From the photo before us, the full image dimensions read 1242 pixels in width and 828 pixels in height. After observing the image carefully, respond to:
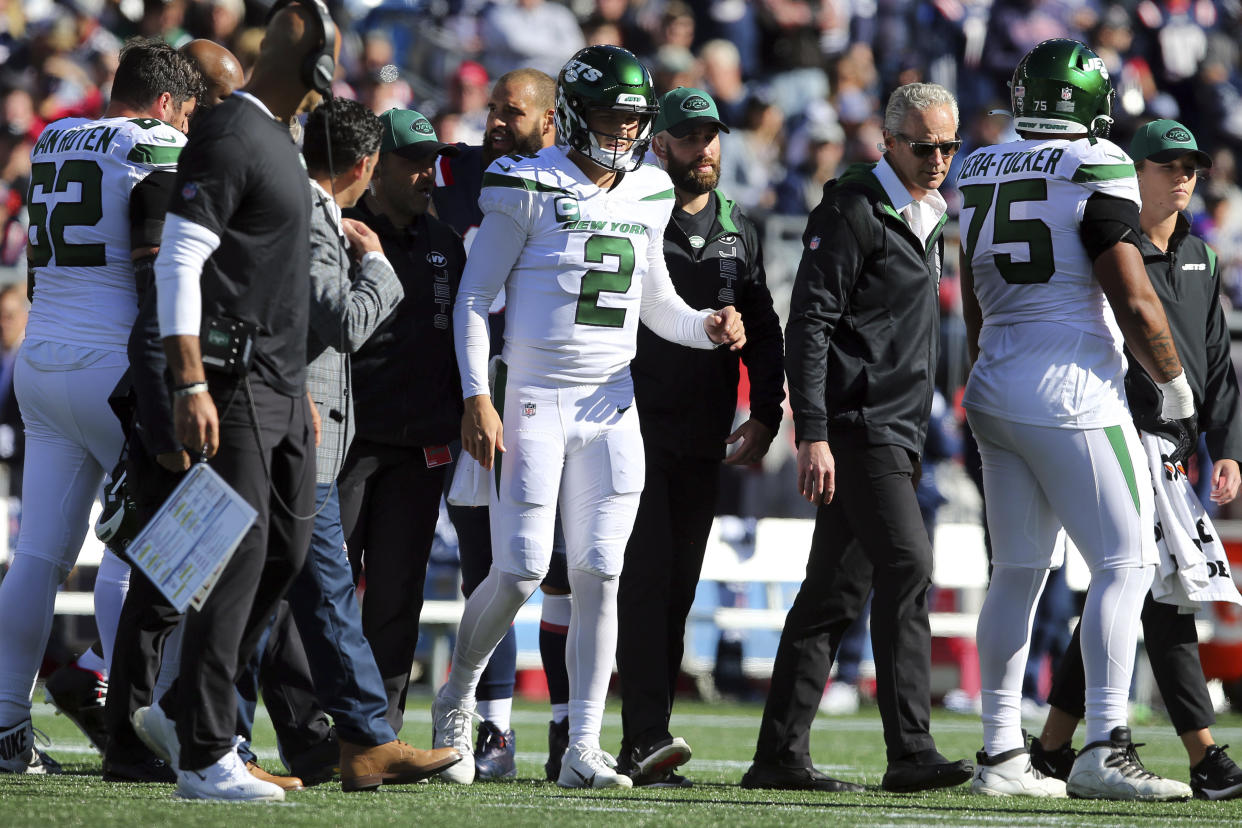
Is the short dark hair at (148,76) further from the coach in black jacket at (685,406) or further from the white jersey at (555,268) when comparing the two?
the coach in black jacket at (685,406)

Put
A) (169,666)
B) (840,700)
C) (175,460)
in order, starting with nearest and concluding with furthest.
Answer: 1. (175,460)
2. (169,666)
3. (840,700)

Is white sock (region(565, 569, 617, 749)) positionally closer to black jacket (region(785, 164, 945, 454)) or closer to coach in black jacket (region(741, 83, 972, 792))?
coach in black jacket (region(741, 83, 972, 792))

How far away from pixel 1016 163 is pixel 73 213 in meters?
2.77

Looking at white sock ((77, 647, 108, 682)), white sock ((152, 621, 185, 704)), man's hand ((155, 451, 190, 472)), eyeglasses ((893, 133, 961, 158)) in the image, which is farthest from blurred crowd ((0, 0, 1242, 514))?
man's hand ((155, 451, 190, 472))

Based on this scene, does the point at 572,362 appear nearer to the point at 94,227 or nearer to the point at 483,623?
the point at 483,623

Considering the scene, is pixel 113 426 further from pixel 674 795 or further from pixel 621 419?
pixel 674 795

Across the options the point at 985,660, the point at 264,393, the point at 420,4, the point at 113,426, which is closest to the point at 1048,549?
the point at 985,660

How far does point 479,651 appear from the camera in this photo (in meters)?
4.90

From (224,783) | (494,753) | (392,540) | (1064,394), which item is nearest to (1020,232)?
(1064,394)

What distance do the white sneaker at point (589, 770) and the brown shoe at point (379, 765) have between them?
0.48 metres

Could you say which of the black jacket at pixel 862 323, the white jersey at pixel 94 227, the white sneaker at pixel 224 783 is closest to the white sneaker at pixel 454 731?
the white sneaker at pixel 224 783

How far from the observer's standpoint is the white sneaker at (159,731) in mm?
3988

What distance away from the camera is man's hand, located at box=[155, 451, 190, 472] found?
149 inches

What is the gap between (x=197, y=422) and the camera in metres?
3.65
